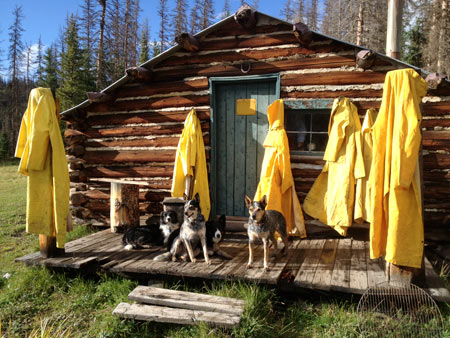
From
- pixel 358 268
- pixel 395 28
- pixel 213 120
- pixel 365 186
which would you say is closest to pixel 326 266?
pixel 358 268

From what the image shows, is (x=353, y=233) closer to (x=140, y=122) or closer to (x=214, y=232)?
(x=214, y=232)

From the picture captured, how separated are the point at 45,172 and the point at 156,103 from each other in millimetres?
2918

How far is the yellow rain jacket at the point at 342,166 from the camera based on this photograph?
508 cm

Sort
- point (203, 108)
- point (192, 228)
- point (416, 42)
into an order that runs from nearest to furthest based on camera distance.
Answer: point (192, 228), point (203, 108), point (416, 42)

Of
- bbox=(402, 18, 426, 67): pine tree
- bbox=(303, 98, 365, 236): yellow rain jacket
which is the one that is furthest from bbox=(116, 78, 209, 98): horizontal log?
bbox=(402, 18, 426, 67): pine tree

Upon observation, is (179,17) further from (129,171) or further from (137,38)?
(129,171)

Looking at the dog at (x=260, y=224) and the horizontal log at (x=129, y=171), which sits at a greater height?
the horizontal log at (x=129, y=171)

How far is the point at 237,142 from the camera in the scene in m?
6.46

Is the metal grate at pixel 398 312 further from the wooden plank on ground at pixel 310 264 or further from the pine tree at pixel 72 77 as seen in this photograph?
the pine tree at pixel 72 77

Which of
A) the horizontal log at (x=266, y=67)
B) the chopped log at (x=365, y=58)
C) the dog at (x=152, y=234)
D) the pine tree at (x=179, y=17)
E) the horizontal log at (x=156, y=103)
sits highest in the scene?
the pine tree at (x=179, y=17)

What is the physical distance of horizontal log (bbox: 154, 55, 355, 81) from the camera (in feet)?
18.8

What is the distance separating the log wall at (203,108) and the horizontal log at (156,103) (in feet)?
0.07

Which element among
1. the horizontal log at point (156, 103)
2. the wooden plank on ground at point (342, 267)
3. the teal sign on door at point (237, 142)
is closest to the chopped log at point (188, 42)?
the teal sign on door at point (237, 142)

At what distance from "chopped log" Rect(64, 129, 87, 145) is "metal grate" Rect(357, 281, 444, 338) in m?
6.57
